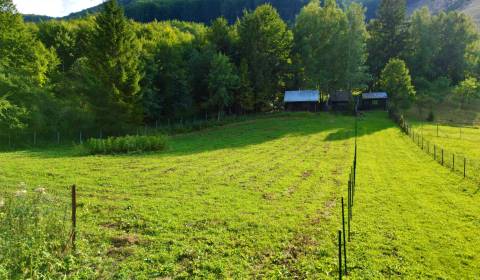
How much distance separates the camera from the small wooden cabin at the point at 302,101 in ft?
169

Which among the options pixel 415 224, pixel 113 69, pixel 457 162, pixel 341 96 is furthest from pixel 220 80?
pixel 415 224

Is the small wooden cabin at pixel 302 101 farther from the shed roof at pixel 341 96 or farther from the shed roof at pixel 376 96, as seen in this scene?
the shed roof at pixel 376 96

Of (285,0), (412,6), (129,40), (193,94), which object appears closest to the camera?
(129,40)

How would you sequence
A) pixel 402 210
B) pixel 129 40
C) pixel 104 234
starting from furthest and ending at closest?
1. pixel 129 40
2. pixel 402 210
3. pixel 104 234

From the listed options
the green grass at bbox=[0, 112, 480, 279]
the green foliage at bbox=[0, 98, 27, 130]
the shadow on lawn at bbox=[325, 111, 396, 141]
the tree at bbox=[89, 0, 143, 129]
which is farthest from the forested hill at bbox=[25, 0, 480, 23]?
the green grass at bbox=[0, 112, 480, 279]

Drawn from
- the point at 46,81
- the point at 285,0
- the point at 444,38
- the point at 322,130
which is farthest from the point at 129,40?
the point at 285,0

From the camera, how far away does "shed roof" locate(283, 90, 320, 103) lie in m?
51.2

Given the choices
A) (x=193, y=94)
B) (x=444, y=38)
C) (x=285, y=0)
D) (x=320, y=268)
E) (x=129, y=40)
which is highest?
(x=285, y=0)

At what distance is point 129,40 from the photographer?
34906 millimetres

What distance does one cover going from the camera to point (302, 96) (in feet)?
171

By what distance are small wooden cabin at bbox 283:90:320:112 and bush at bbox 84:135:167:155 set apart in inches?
1200

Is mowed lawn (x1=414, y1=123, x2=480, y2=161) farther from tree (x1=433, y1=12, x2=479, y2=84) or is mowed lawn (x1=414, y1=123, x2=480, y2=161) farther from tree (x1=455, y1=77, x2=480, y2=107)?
tree (x1=433, y1=12, x2=479, y2=84)

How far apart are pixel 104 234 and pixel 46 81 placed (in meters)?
37.7

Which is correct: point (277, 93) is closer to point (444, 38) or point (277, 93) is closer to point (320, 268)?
point (444, 38)
